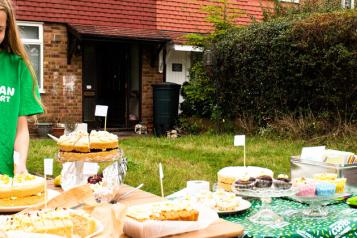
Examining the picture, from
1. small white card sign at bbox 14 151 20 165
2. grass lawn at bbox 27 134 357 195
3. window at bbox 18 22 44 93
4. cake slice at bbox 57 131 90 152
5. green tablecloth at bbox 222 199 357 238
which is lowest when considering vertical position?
grass lawn at bbox 27 134 357 195

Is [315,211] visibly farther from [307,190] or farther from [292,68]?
[292,68]

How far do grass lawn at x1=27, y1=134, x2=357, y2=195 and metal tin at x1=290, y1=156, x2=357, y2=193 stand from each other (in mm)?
2839

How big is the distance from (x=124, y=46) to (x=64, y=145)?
12660mm

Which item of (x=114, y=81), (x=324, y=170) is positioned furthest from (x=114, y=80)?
(x=324, y=170)

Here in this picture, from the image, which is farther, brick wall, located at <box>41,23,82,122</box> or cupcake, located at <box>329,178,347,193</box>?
brick wall, located at <box>41,23,82,122</box>

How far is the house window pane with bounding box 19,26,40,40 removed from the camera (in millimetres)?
13688

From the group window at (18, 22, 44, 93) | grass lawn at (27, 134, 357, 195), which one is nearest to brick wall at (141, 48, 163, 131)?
window at (18, 22, 44, 93)

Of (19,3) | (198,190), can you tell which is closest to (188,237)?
(198,190)

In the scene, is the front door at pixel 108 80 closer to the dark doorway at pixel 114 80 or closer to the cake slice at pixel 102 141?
the dark doorway at pixel 114 80

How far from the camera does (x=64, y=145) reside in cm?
304

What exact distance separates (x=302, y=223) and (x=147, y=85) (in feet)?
41.3

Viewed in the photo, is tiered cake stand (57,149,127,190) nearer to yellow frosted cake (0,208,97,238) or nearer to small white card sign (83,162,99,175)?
small white card sign (83,162,99,175)

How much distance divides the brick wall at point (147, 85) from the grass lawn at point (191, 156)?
355cm

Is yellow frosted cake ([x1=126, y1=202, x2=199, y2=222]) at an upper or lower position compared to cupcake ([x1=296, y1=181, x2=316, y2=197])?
upper
